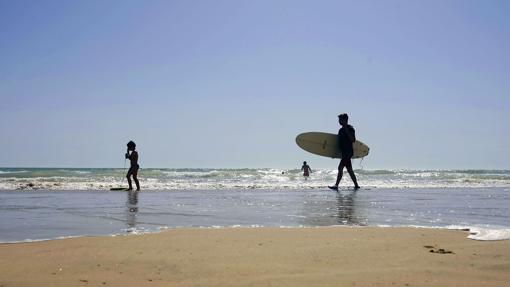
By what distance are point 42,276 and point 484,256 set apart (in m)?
3.05

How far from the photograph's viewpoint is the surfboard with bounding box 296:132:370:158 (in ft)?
63.4

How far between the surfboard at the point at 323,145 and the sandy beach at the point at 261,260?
14612 millimetres

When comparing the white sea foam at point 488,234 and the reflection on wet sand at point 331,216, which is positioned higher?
the white sea foam at point 488,234

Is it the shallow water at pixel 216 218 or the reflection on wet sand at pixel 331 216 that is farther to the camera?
the reflection on wet sand at pixel 331 216

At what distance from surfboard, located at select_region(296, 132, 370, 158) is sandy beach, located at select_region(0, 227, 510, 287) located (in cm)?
1461

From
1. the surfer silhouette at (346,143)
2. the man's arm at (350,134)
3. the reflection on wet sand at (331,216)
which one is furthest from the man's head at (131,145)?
the reflection on wet sand at (331,216)

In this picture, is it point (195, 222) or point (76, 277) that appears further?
point (195, 222)

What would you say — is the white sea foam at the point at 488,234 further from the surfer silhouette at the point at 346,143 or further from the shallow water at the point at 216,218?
the surfer silhouette at the point at 346,143

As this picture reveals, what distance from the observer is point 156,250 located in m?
3.87

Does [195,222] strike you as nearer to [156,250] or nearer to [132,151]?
[156,250]

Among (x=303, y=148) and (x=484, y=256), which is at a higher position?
(x=303, y=148)

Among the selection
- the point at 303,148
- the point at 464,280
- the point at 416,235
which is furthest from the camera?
the point at 303,148

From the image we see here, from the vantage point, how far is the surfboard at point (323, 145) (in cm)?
1933

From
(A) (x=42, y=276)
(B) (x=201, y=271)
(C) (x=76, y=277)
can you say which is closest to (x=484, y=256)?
(B) (x=201, y=271)
